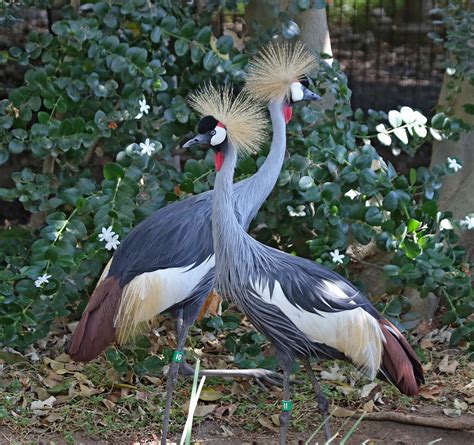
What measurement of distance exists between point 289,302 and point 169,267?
0.56 metres

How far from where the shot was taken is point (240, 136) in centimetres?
Answer: 325

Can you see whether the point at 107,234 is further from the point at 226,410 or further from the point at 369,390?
the point at 369,390

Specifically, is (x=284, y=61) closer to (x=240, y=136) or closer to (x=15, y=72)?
(x=240, y=136)

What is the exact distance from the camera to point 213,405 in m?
3.83

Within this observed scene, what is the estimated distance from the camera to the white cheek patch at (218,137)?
3139 mm

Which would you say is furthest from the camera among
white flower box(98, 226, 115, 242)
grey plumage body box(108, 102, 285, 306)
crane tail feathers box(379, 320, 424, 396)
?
white flower box(98, 226, 115, 242)

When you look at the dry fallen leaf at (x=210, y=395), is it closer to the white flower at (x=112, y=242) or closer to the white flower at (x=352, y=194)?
the white flower at (x=112, y=242)

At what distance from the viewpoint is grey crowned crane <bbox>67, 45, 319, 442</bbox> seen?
3.47 meters

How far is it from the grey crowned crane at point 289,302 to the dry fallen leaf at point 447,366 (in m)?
0.92

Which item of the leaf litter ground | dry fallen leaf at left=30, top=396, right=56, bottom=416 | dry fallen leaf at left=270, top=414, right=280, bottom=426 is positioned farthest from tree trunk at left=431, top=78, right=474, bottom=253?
dry fallen leaf at left=30, top=396, right=56, bottom=416

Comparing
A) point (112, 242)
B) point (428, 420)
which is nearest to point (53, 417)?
point (112, 242)

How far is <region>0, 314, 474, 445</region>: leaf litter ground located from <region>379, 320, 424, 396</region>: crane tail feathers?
384 mm

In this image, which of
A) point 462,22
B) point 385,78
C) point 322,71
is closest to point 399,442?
point 322,71

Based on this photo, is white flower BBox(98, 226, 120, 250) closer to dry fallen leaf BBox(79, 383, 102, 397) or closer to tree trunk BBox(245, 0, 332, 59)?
dry fallen leaf BBox(79, 383, 102, 397)
